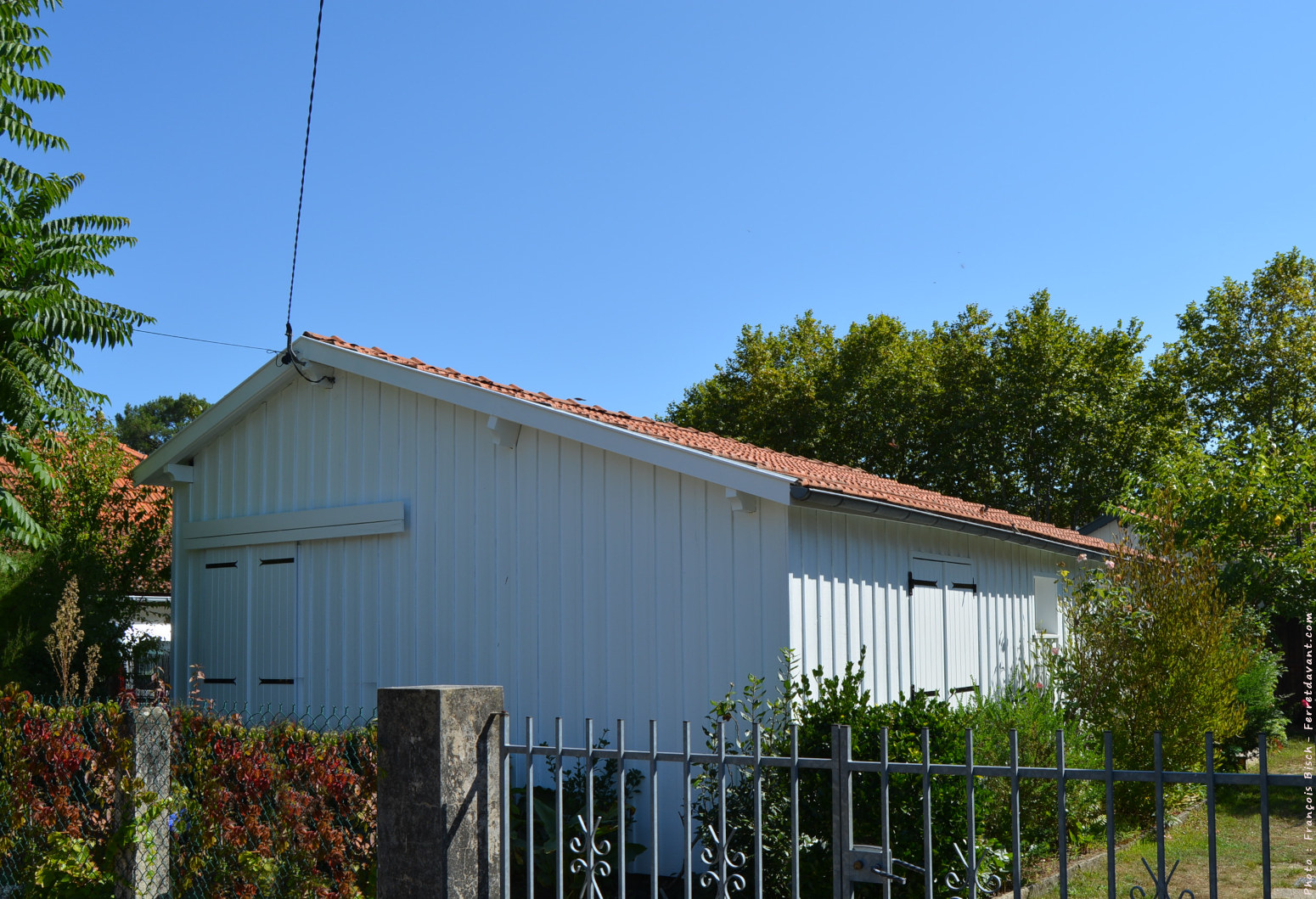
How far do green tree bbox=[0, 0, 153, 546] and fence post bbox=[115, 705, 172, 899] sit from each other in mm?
4172

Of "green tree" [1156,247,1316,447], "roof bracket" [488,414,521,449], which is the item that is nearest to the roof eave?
"roof bracket" [488,414,521,449]

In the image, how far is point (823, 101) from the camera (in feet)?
38.4

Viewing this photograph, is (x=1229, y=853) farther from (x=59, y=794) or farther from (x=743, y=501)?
(x=59, y=794)

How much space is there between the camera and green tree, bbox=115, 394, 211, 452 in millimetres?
50812

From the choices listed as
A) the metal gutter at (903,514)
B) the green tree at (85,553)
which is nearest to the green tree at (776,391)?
the metal gutter at (903,514)

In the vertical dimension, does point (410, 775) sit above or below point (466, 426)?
below

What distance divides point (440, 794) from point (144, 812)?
2.28 m

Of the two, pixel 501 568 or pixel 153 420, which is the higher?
pixel 153 420

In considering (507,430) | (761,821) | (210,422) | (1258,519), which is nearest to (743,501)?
(507,430)

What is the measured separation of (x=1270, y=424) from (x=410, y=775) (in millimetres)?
30507

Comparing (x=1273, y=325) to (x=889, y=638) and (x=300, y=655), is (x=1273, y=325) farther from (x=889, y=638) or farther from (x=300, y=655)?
(x=300, y=655)

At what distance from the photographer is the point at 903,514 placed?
879cm

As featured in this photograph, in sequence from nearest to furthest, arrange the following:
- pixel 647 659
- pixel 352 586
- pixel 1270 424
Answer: pixel 647 659
pixel 352 586
pixel 1270 424

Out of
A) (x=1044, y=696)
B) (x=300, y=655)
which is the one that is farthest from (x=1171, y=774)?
(x=300, y=655)
